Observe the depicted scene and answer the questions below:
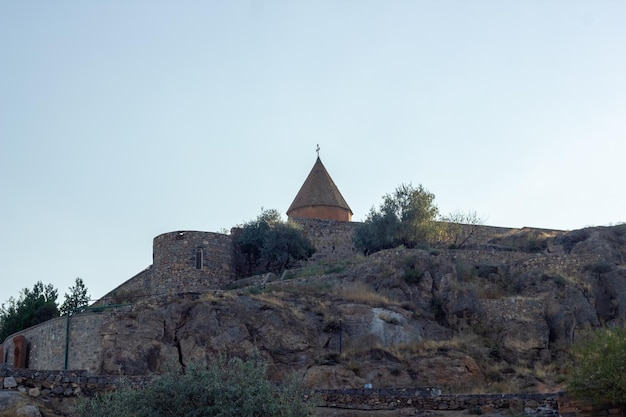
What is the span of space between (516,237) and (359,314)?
14660 mm

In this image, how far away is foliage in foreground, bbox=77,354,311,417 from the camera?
15281 mm

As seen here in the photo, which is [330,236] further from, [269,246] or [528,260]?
[528,260]

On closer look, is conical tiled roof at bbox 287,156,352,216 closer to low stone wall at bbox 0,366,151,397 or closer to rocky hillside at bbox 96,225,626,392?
rocky hillside at bbox 96,225,626,392

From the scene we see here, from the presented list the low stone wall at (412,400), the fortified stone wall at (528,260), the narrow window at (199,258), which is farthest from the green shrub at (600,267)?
the narrow window at (199,258)

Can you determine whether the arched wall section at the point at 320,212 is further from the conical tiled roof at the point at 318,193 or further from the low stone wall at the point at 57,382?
the low stone wall at the point at 57,382

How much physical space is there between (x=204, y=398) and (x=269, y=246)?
2460cm

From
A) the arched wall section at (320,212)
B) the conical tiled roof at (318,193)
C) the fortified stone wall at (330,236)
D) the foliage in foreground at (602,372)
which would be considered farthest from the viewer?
the conical tiled roof at (318,193)

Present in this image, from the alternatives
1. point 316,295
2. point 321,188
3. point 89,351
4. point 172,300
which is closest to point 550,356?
point 316,295

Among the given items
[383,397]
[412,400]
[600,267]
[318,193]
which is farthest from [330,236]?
[412,400]

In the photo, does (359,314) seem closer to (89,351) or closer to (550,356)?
(550,356)

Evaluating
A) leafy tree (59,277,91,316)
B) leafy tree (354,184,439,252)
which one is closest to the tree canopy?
leafy tree (59,277,91,316)

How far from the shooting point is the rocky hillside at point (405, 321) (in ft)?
89.4

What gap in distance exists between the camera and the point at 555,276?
109ft

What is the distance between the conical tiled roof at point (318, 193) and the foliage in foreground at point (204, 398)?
3080 centimetres
